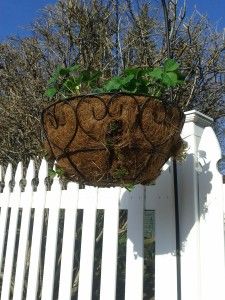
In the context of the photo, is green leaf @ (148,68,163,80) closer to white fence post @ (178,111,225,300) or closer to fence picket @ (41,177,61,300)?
white fence post @ (178,111,225,300)

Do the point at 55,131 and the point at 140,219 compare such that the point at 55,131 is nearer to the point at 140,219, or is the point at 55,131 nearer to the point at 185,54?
the point at 140,219

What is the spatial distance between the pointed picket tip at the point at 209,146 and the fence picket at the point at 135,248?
338 mm

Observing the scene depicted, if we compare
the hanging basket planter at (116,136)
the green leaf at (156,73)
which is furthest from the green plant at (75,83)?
the green leaf at (156,73)

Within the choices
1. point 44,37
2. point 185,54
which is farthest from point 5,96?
point 185,54

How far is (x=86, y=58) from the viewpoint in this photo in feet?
11.4

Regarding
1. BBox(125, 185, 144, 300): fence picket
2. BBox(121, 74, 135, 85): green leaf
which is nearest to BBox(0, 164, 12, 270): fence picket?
BBox(125, 185, 144, 300): fence picket

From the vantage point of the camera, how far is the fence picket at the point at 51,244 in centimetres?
194

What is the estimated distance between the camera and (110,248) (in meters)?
1.72

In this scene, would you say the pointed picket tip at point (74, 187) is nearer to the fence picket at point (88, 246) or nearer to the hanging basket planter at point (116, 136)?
the fence picket at point (88, 246)

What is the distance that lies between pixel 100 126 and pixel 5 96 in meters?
2.82

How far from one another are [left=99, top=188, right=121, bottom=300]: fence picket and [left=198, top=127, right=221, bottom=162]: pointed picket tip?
465mm

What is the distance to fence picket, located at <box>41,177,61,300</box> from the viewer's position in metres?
1.94

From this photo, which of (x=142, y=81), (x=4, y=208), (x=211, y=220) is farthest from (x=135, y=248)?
(x=4, y=208)

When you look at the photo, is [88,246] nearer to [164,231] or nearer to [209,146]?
[164,231]
